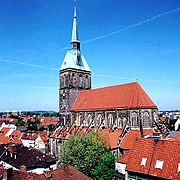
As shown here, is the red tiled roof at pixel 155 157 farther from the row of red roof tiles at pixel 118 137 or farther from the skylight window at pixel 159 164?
the row of red roof tiles at pixel 118 137

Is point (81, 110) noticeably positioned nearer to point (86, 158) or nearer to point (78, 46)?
point (78, 46)

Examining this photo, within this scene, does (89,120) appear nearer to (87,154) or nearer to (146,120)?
(146,120)

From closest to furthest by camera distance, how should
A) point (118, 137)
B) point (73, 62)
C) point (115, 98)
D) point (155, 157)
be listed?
point (155, 157), point (118, 137), point (115, 98), point (73, 62)

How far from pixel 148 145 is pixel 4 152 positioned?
94.1 ft

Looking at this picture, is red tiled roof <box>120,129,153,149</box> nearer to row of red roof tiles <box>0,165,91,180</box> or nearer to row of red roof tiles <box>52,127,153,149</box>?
row of red roof tiles <box>52,127,153,149</box>

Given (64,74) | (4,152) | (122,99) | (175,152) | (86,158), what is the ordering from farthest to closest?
(64,74), (122,99), (4,152), (86,158), (175,152)

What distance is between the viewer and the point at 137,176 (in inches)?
1140

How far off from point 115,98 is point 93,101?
24.2ft

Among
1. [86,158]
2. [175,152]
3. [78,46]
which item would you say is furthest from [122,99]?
[175,152]

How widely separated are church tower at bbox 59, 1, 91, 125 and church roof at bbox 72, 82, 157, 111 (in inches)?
77.8

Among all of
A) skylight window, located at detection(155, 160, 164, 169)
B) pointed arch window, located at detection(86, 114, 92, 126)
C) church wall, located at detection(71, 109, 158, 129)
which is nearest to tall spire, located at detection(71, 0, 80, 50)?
church wall, located at detection(71, 109, 158, 129)

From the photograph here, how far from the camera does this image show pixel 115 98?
183ft

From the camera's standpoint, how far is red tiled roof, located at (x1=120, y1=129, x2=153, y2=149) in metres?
46.3

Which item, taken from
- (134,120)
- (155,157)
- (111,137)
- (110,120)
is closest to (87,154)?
(111,137)
